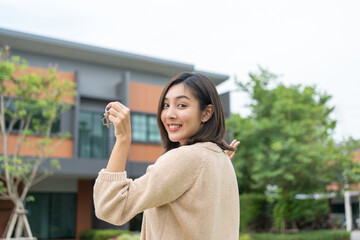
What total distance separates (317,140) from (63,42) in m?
8.93

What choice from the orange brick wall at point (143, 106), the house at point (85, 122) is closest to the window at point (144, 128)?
the house at point (85, 122)

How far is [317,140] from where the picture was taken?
47.1ft

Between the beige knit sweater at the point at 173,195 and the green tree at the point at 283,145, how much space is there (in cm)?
1192

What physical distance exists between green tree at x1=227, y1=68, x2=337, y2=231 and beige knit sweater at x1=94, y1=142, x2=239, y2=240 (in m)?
11.9

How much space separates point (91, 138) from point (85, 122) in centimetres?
62

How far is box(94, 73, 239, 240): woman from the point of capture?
3.79 ft

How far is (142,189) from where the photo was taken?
116cm


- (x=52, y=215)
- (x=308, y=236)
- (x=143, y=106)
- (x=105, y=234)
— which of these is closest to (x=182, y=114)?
(x=308, y=236)

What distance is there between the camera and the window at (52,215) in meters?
15.6

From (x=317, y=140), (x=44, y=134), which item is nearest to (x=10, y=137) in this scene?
(x=44, y=134)

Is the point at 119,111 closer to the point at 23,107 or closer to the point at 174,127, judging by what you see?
the point at 174,127

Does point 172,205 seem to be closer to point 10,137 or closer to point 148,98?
point 10,137

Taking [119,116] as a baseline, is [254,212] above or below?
below

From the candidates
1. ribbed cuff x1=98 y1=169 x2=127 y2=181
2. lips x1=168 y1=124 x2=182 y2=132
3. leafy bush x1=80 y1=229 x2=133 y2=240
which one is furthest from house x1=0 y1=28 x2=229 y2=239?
ribbed cuff x1=98 y1=169 x2=127 y2=181
